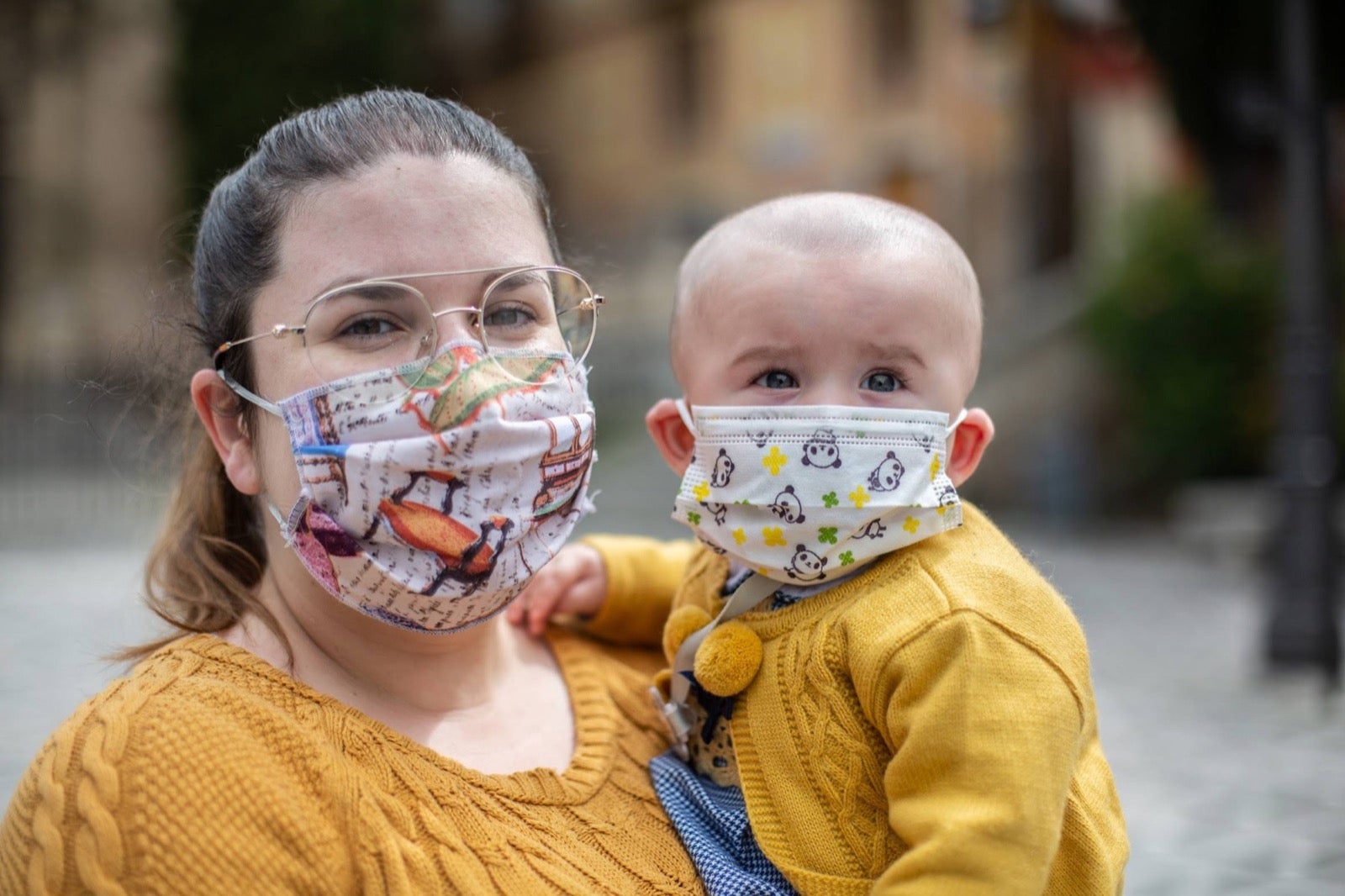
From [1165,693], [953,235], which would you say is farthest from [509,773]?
[953,235]

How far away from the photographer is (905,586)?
1.94 m

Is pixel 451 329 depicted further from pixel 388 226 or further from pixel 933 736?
pixel 933 736

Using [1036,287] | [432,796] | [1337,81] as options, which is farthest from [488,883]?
[1036,287]

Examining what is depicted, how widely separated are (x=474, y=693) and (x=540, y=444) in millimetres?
474

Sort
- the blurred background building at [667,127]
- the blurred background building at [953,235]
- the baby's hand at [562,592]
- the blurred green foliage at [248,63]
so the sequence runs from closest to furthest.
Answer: the baby's hand at [562,592]
the blurred background building at [953,235]
the blurred background building at [667,127]
the blurred green foliage at [248,63]

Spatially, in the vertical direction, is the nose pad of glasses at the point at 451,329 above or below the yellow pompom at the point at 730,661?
above

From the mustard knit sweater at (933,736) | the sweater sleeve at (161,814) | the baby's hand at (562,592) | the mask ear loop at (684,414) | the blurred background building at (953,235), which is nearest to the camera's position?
the sweater sleeve at (161,814)

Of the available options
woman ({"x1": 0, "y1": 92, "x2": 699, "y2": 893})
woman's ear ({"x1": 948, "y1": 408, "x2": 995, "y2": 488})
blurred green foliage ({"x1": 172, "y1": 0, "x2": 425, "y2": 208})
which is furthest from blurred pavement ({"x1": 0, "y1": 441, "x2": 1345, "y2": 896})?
blurred green foliage ({"x1": 172, "y1": 0, "x2": 425, "y2": 208})

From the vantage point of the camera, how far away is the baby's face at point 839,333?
6.72ft

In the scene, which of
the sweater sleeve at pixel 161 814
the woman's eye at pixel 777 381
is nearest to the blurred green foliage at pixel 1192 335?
the woman's eye at pixel 777 381

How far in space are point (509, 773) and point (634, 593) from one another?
0.62 meters

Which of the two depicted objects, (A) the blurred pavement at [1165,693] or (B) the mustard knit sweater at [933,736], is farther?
(A) the blurred pavement at [1165,693]

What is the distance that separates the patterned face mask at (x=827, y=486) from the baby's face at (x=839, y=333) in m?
0.06

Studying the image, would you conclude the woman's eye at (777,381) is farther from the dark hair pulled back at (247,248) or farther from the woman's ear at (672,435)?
the dark hair pulled back at (247,248)
